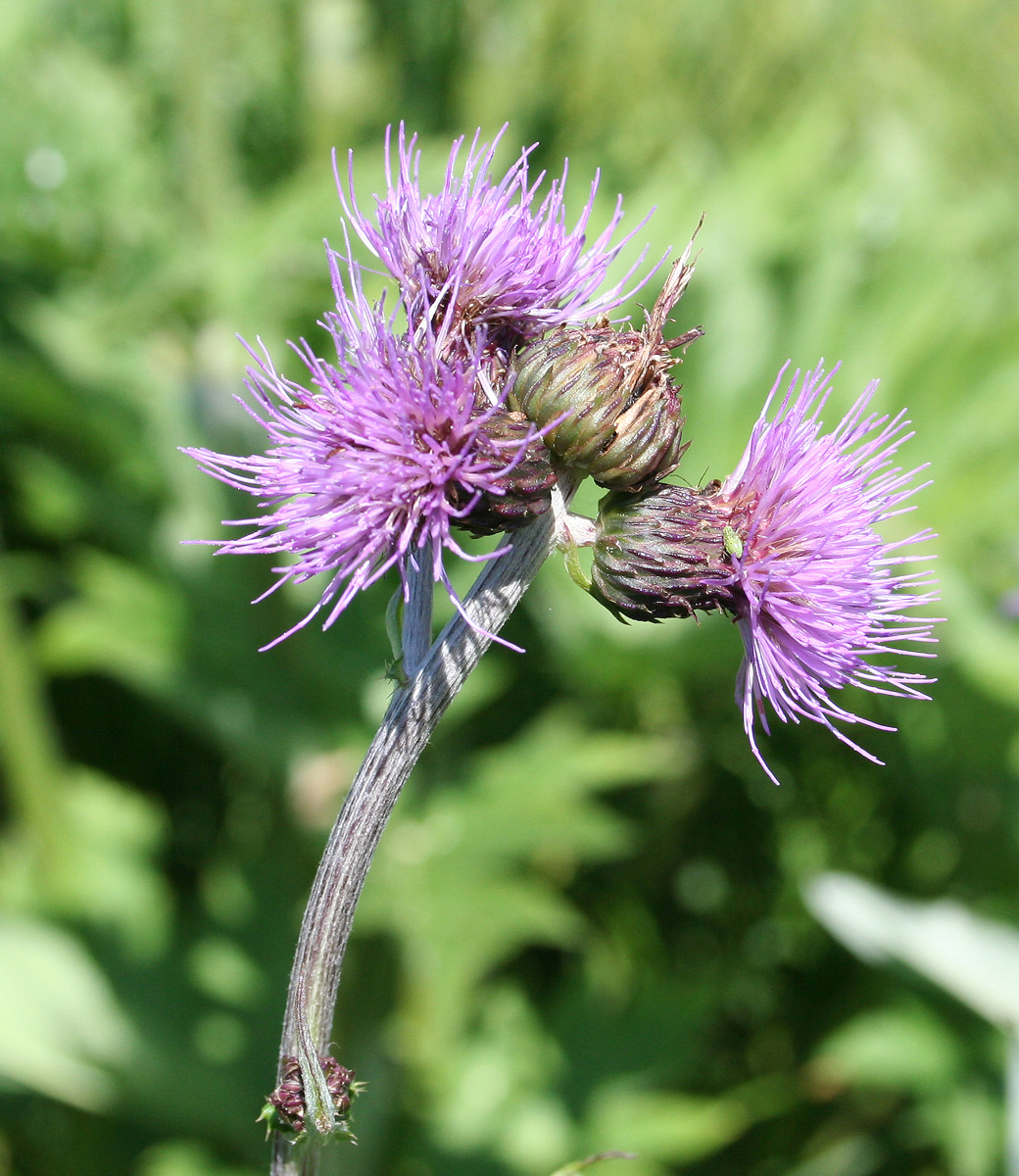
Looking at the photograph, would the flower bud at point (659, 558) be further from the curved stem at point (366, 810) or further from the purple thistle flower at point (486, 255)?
the purple thistle flower at point (486, 255)

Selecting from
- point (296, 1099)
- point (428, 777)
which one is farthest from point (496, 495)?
point (428, 777)

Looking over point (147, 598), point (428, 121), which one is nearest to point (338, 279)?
point (147, 598)

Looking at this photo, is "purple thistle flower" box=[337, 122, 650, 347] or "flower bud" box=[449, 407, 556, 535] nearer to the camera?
"flower bud" box=[449, 407, 556, 535]

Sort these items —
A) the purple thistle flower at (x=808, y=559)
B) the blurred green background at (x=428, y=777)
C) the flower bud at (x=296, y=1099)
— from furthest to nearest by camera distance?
the blurred green background at (x=428, y=777)
the purple thistle flower at (x=808, y=559)
the flower bud at (x=296, y=1099)

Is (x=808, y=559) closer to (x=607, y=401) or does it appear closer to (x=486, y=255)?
(x=607, y=401)

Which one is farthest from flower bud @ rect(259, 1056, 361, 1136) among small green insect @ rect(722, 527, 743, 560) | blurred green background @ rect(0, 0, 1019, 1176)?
blurred green background @ rect(0, 0, 1019, 1176)

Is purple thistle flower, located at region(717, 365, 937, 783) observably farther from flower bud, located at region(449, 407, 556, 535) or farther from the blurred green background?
the blurred green background

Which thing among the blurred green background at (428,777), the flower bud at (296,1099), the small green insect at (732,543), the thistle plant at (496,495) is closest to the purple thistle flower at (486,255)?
the thistle plant at (496,495)
